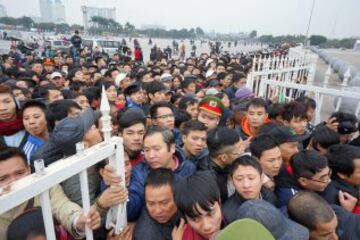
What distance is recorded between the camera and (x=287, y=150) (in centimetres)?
292

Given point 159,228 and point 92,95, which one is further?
point 92,95

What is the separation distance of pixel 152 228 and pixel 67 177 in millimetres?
826

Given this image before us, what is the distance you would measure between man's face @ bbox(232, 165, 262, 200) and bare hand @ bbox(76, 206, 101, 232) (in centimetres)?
106

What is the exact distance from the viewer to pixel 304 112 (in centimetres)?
374

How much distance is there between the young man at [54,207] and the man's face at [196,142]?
144cm

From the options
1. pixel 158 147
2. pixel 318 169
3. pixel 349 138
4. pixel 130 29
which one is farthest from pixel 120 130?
pixel 130 29

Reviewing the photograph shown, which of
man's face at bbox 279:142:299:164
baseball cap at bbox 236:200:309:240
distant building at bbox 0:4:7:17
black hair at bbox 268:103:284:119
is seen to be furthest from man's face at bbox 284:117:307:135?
distant building at bbox 0:4:7:17

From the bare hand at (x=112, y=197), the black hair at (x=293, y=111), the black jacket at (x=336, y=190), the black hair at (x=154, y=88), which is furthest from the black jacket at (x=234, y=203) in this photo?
the black hair at (x=154, y=88)

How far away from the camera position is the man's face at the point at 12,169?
1.67 meters

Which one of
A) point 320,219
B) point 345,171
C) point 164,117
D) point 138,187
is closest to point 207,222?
point 138,187

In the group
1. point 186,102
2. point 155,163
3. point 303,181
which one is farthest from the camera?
point 186,102

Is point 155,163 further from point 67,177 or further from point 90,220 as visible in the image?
point 67,177

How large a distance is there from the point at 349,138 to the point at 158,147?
3017 millimetres

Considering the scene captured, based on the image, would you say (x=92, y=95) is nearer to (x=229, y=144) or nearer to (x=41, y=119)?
(x=41, y=119)
